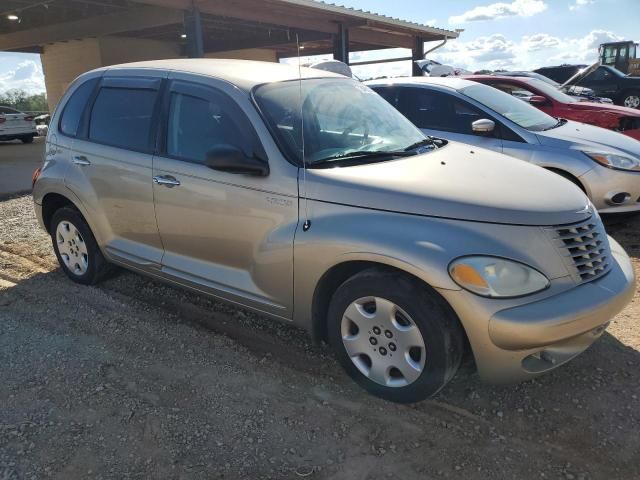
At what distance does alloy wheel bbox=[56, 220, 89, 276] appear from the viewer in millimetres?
4559

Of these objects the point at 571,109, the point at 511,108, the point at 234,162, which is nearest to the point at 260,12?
the point at 571,109

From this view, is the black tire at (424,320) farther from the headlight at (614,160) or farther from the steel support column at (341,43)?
the steel support column at (341,43)

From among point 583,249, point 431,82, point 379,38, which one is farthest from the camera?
point 379,38

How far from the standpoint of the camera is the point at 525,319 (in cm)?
246

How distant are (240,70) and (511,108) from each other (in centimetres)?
370

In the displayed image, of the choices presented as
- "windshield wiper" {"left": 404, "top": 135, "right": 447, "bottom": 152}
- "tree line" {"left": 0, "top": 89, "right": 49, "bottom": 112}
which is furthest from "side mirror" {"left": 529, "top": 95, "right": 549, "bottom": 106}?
"tree line" {"left": 0, "top": 89, "right": 49, "bottom": 112}

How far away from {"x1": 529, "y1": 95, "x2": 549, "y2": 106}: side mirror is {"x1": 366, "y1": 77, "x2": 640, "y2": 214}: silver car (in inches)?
61.3

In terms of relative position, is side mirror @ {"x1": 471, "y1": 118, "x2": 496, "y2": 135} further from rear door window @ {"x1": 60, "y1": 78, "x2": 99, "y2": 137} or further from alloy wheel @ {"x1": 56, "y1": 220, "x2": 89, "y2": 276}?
alloy wheel @ {"x1": 56, "y1": 220, "x2": 89, "y2": 276}

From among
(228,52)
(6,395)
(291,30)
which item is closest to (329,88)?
(6,395)

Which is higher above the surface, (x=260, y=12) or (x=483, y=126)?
(x=260, y=12)

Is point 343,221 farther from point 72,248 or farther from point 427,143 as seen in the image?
point 72,248

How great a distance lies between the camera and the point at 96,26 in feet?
51.1

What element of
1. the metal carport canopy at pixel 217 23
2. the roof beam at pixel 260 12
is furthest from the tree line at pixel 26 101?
the roof beam at pixel 260 12

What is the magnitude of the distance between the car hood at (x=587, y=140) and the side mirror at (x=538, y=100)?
187cm
